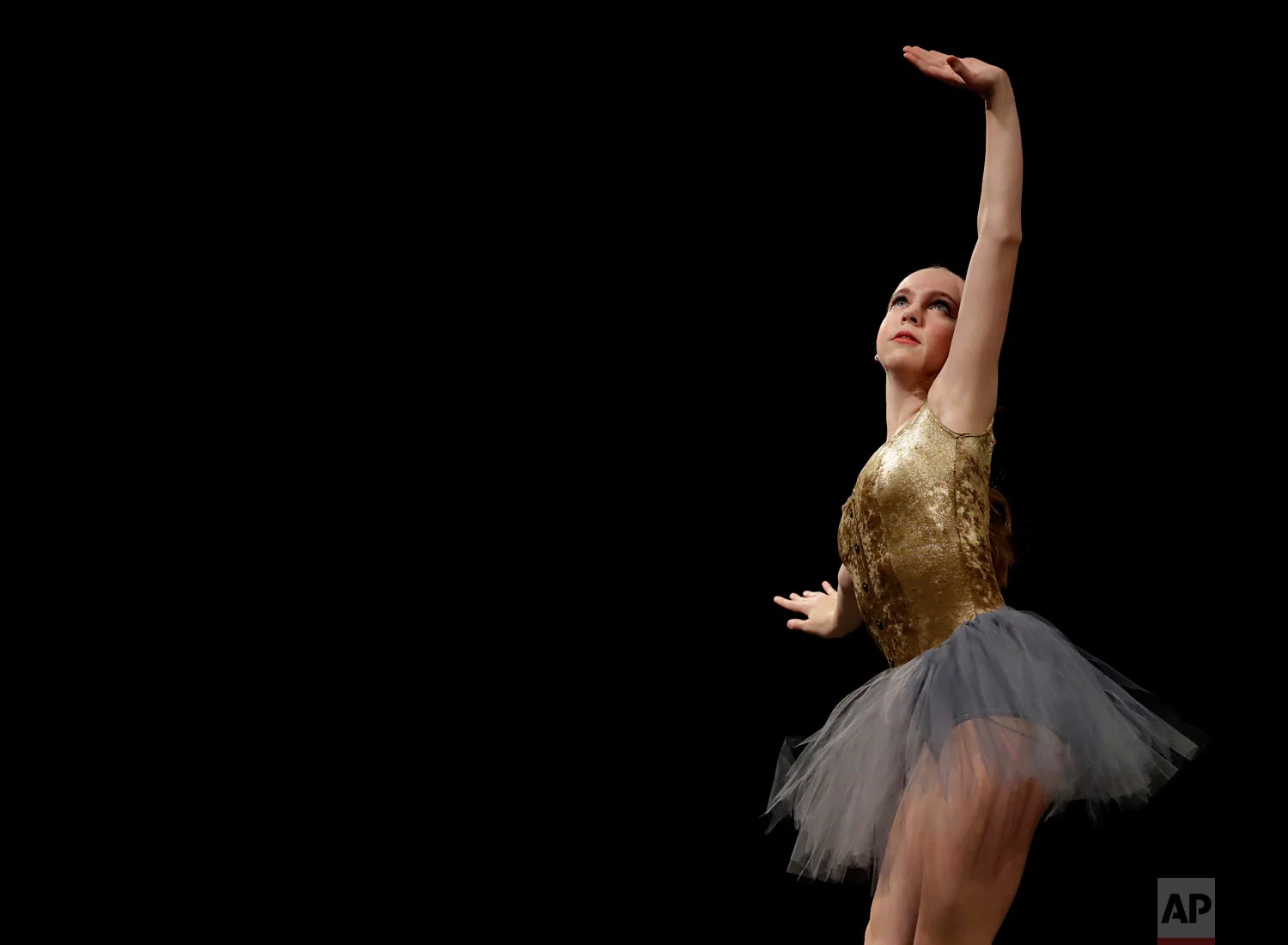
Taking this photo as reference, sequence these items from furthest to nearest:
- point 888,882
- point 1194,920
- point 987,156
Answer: point 1194,920, point 987,156, point 888,882

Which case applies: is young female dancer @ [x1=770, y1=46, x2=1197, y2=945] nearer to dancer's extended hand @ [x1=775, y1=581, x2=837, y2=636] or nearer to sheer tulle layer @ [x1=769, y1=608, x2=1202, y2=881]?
sheer tulle layer @ [x1=769, y1=608, x2=1202, y2=881]

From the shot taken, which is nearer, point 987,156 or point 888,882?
point 888,882

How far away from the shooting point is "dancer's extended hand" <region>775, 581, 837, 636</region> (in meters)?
1.97

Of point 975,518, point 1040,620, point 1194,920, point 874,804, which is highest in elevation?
point 975,518

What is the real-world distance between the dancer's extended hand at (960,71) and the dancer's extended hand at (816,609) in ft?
2.83

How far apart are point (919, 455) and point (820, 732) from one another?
43 centimetres

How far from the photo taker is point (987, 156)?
62.9 inches

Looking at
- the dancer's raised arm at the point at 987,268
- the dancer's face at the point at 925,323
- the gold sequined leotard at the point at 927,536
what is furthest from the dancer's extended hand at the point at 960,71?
the gold sequined leotard at the point at 927,536

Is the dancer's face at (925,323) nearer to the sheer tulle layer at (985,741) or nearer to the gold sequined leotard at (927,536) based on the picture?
the gold sequined leotard at (927,536)

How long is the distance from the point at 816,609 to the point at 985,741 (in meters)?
0.63

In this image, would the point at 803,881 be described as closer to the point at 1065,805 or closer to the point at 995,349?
the point at 1065,805

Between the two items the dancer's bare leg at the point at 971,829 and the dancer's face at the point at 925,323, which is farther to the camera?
the dancer's face at the point at 925,323

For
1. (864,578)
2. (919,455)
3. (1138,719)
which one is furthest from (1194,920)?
(919,455)

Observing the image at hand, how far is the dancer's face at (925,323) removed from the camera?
1738 mm
